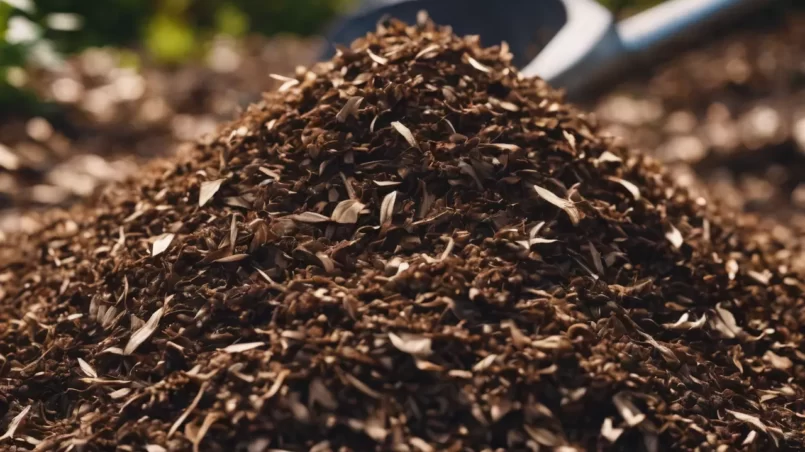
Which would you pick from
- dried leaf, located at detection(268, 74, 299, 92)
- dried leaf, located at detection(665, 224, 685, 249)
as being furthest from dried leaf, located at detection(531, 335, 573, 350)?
dried leaf, located at detection(268, 74, 299, 92)

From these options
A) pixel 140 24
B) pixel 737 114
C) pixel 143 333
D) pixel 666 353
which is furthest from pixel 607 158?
pixel 140 24

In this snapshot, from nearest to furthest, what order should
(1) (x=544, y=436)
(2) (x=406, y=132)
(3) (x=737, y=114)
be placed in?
(1) (x=544, y=436) → (2) (x=406, y=132) → (3) (x=737, y=114)

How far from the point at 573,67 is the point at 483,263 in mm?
1299

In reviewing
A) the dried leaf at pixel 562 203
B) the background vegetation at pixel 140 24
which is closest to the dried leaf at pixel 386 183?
the dried leaf at pixel 562 203

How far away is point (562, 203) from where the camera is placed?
1474 millimetres

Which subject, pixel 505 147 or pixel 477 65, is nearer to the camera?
pixel 505 147

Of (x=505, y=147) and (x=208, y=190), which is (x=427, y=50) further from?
(x=208, y=190)

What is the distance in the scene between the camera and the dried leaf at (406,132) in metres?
1.51

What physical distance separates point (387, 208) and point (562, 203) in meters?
0.32

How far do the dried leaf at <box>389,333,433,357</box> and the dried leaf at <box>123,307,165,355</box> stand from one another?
1.32 ft

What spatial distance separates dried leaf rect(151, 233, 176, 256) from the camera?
4.80 ft

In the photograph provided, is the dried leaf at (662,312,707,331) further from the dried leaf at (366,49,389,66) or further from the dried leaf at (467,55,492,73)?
the dried leaf at (366,49,389,66)

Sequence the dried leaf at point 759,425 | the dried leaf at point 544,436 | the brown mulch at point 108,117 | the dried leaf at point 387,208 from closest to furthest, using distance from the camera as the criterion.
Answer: the dried leaf at point 544,436 < the dried leaf at point 759,425 < the dried leaf at point 387,208 < the brown mulch at point 108,117

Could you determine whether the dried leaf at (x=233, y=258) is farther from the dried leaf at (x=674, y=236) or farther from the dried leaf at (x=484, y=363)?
the dried leaf at (x=674, y=236)
